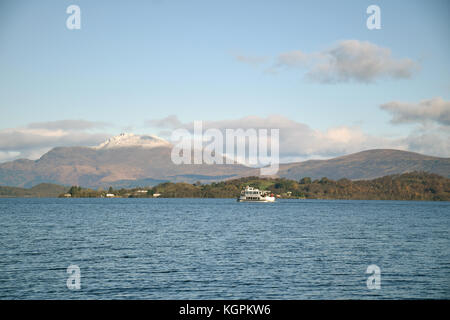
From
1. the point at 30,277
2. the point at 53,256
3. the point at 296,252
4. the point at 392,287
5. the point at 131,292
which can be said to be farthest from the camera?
the point at 296,252

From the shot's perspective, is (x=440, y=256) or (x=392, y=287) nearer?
(x=392, y=287)

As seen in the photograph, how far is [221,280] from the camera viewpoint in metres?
41.4

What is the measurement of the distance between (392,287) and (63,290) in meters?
28.7

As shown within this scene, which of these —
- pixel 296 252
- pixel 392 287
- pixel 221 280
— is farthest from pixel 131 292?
pixel 296 252

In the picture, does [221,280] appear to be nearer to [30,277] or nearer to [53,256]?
[30,277]
